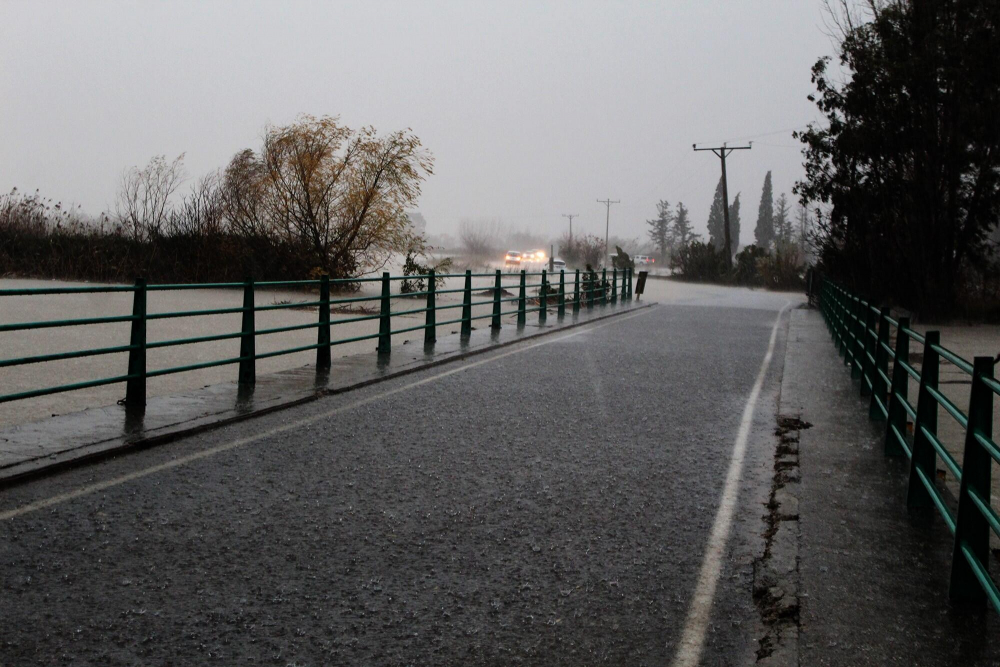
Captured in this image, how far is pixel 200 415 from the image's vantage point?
9.09 meters

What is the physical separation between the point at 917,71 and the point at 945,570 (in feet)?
72.0

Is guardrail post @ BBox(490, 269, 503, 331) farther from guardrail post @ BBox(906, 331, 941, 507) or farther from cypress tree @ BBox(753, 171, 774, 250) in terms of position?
cypress tree @ BBox(753, 171, 774, 250)

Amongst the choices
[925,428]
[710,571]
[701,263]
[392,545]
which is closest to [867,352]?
[925,428]

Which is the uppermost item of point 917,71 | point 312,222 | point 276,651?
point 917,71

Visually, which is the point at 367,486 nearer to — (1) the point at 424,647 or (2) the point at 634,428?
(1) the point at 424,647

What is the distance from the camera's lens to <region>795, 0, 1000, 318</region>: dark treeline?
2380 centimetres

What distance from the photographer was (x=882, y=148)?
2580cm

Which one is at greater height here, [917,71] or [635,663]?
[917,71]

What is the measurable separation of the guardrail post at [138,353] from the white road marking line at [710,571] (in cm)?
539

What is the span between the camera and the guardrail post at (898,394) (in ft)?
25.8

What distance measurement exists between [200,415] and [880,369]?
259 inches

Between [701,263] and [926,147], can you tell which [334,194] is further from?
[701,263]

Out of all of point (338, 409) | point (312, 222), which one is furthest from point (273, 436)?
point (312, 222)

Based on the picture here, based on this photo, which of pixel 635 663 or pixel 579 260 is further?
pixel 579 260
